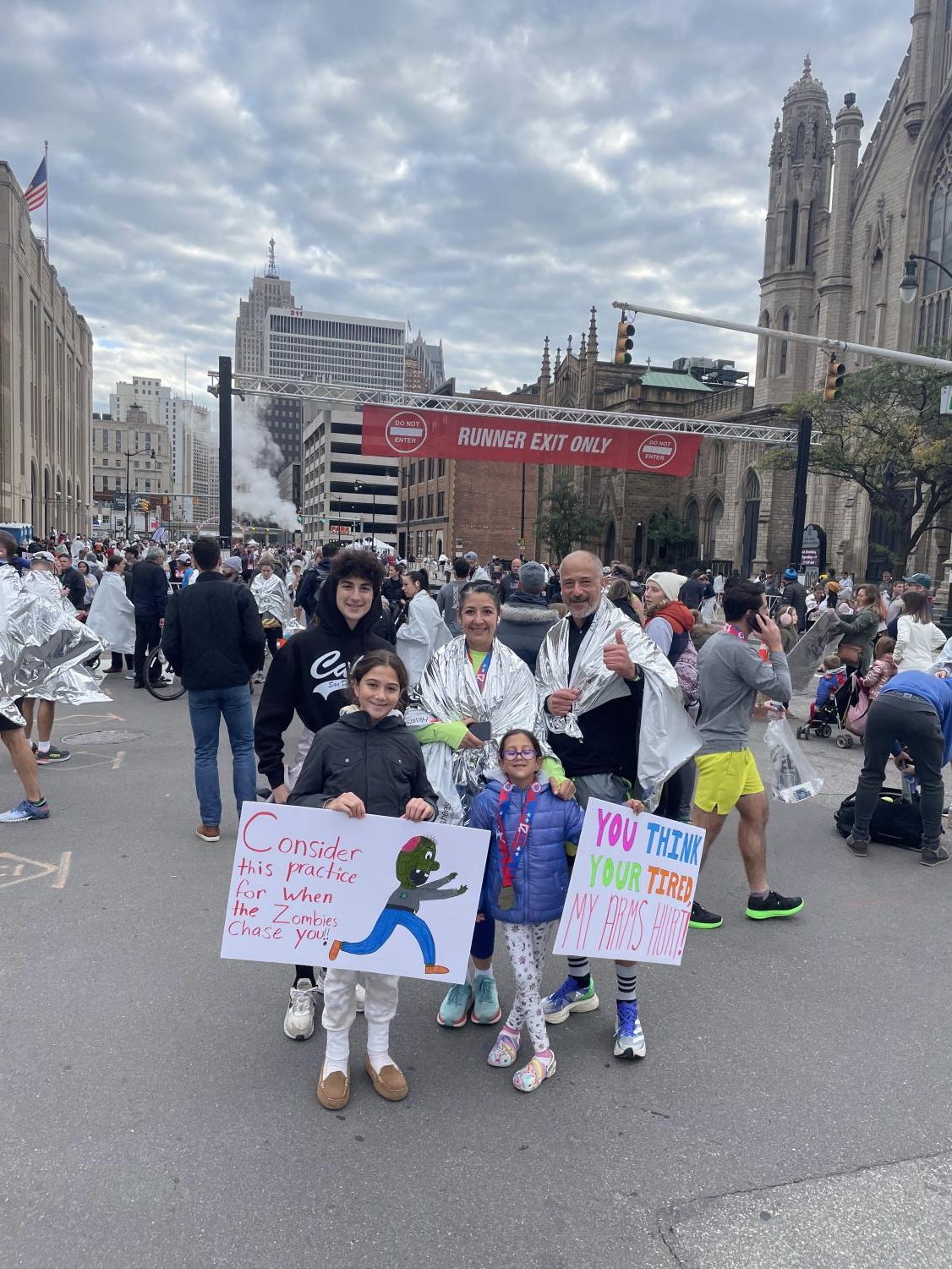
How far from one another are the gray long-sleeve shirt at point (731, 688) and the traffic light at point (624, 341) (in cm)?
1274

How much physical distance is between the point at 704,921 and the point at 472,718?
224 cm

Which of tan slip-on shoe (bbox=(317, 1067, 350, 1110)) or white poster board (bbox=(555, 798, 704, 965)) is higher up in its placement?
white poster board (bbox=(555, 798, 704, 965))

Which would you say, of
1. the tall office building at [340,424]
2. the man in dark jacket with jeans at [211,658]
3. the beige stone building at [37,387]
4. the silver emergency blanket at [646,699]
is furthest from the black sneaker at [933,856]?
the beige stone building at [37,387]

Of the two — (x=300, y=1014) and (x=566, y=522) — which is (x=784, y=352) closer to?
(x=566, y=522)

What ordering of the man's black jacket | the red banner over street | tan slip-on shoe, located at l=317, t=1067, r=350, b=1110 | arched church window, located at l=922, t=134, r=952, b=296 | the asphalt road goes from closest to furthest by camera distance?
the asphalt road → tan slip-on shoe, located at l=317, t=1067, r=350, b=1110 → the man's black jacket → the red banner over street → arched church window, located at l=922, t=134, r=952, b=296

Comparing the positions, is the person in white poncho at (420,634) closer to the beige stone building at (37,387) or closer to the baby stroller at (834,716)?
the baby stroller at (834,716)

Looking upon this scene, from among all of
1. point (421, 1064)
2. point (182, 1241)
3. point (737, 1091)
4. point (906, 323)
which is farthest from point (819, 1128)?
point (906, 323)

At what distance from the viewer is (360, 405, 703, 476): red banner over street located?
19.1 m

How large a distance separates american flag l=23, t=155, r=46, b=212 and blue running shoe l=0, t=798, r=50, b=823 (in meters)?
46.8

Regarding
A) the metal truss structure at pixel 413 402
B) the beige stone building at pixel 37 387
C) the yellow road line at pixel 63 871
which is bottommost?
the yellow road line at pixel 63 871

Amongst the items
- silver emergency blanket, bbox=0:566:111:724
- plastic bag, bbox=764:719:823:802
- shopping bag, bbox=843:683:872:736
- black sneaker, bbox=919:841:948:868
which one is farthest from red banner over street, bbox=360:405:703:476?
black sneaker, bbox=919:841:948:868

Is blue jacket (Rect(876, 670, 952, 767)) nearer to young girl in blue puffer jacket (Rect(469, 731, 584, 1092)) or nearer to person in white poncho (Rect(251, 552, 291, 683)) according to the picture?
young girl in blue puffer jacket (Rect(469, 731, 584, 1092))

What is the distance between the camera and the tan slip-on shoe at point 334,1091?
3057 mm

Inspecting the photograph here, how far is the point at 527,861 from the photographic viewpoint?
3.29 meters
